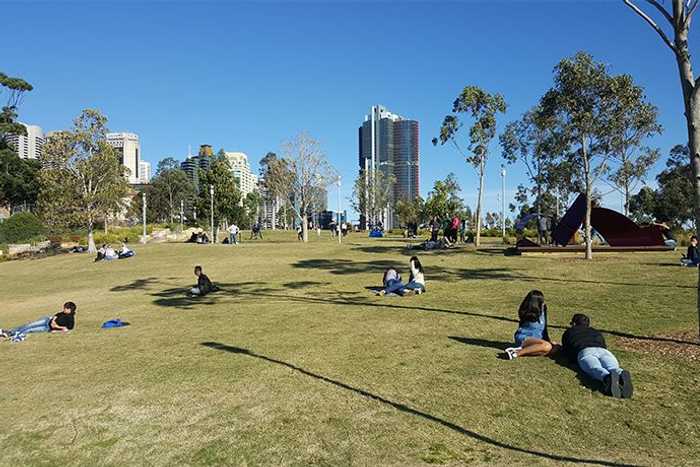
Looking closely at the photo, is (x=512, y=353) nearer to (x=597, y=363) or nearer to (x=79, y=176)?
(x=597, y=363)

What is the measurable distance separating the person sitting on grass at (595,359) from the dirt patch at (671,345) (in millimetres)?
1258

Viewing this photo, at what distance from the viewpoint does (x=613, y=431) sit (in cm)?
527

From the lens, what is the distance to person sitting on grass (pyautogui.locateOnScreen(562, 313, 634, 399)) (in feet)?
19.9

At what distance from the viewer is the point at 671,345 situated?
26.4ft

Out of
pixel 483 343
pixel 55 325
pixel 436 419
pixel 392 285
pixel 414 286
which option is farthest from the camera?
pixel 392 285

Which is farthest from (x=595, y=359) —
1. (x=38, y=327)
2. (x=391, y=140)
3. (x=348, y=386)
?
(x=391, y=140)

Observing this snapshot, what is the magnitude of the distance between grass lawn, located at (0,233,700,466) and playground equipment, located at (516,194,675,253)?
9.08m

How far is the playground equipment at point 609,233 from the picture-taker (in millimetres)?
23859

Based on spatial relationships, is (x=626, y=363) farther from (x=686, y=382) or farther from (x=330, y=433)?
(x=330, y=433)

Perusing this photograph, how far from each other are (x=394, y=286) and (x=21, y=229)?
127ft

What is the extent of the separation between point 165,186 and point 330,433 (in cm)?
8961

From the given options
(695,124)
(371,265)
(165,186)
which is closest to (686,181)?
(371,265)

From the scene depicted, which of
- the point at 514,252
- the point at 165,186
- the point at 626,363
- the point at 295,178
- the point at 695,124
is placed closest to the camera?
the point at 626,363

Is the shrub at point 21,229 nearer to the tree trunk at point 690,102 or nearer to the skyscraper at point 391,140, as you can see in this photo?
the tree trunk at point 690,102
